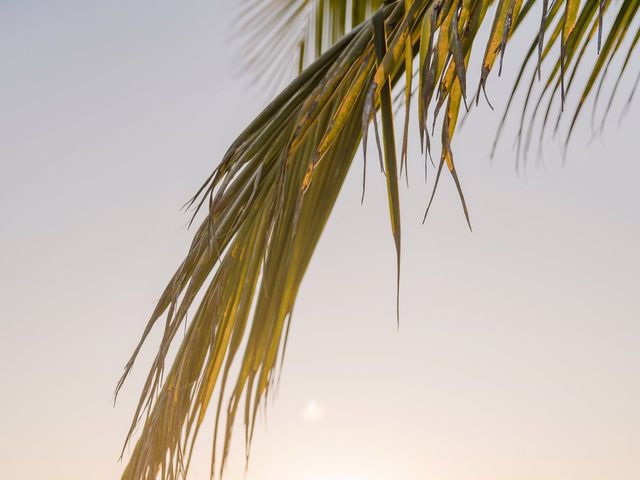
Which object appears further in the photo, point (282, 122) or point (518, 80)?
point (518, 80)

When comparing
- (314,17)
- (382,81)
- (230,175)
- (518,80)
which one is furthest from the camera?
(314,17)

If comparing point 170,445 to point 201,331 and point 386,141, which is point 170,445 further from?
point 386,141

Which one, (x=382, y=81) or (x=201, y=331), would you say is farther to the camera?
(x=201, y=331)

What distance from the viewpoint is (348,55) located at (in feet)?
3.48

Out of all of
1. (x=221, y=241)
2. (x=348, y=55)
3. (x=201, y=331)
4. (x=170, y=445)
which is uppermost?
(x=348, y=55)

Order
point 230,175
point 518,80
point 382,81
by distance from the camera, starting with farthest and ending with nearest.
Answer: point 518,80 → point 230,175 → point 382,81

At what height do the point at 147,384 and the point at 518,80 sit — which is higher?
the point at 518,80

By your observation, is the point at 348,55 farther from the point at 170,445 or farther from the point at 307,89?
the point at 170,445

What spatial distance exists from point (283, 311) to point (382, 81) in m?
0.35

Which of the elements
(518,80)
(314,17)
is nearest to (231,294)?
(518,80)

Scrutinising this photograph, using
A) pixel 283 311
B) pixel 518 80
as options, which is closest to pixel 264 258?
pixel 283 311

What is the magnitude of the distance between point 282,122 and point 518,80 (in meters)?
0.40

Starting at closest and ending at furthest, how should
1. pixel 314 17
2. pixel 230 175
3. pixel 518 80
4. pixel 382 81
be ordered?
pixel 382 81
pixel 230 175
pixel 518 80
pixel 314 17

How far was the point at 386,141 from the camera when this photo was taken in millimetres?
890
